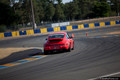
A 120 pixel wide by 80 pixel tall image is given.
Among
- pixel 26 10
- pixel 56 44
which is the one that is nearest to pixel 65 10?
pixel 26 10

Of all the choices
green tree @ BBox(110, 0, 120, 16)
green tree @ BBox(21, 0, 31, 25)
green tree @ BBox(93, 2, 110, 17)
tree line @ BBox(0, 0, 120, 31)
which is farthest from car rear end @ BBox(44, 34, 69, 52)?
green tree @ BBox(110, 0, 120, 16)

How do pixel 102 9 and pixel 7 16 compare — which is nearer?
pixel 7 16

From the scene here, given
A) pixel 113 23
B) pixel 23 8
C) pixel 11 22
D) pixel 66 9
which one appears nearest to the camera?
pixel 113 23

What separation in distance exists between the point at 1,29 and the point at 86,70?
1482 inches

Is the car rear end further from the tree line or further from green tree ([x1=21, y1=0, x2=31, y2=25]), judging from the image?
green tree ([x1=21, y1=0, x2=31, y2=25])

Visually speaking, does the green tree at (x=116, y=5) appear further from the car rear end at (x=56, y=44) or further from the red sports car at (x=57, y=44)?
the car rear end at (x=56, y=44)

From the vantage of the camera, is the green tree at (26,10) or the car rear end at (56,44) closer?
the car rear end at (56,44)

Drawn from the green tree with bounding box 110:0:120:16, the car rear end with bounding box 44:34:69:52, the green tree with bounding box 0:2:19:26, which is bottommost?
the car rear end with bounding box 44:34:69:52

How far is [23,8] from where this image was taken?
3551 inches

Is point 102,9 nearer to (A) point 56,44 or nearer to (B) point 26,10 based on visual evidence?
Answer: (B) point 26,10

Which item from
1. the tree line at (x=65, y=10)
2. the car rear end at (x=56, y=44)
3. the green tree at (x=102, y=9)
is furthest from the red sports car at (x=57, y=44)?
the green tree at (x=102, y=9)

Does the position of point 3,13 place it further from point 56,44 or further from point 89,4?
point 89,4

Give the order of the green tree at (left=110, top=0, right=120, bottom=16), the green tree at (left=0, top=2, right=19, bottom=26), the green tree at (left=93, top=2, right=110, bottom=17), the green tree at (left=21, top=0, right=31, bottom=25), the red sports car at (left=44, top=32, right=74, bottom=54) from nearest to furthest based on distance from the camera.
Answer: the red sports car at (left=44, top=32, right=74, bottom=54) → the green tree at (left=0, top=2, right=19, bottom=26) → the green tree at (left=21, top=0, right=31, bottom=25) → the green tree at (left=93, top=2, right=110, bottom=17) → the green tree at (left=110, top=0, right=120, bottom=16)

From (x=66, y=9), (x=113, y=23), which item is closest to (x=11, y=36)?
(x=113, y=23)
